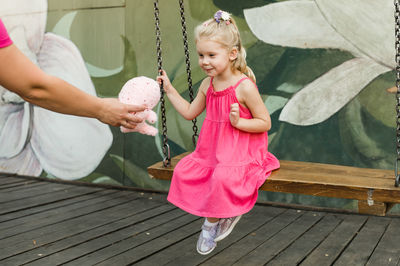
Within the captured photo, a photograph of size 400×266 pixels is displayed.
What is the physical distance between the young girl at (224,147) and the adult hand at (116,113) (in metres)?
0.70

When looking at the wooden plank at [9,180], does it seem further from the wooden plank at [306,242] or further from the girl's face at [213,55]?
the girl's face at [213,55]

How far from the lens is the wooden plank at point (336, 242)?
3.52m

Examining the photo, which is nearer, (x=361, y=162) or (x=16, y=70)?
(x=16, y=70)

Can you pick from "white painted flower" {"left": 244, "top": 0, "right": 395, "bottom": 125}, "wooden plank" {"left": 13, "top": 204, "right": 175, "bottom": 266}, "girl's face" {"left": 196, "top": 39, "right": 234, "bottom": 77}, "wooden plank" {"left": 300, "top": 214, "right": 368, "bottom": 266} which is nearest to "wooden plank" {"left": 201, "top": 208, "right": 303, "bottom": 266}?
"wooden plank" {"left": 300, "top": 214, "right": 368, "bottom": 266}

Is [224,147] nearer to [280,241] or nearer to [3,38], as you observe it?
[280,241]

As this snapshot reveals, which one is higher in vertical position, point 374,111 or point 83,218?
point 374,111

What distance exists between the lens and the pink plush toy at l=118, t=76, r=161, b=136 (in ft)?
8.89

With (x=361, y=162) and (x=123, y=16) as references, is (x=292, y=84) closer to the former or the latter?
(x=361, y=162)

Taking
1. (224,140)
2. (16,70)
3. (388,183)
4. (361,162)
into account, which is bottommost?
(361,162)

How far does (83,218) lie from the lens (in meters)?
4.54

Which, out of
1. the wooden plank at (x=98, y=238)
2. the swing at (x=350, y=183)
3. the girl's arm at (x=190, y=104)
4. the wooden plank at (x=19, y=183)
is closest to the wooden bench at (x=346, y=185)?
the swing at (x=350, y=183)

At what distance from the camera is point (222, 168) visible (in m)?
2.90

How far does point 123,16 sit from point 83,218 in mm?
2302

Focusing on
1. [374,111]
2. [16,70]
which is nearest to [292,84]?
[374,111]
